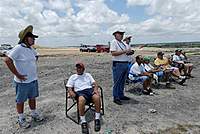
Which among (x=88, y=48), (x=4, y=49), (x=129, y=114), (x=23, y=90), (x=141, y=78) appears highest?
(x=23, y=90)

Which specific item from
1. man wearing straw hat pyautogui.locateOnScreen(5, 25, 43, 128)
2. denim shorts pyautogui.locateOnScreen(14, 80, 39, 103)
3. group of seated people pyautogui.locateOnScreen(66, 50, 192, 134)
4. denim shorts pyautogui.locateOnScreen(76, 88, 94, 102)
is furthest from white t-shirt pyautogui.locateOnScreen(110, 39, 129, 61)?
denim shorts pyautogui.locateOnScreen(14, 80, 39, 103)

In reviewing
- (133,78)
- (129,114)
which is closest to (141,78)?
(133,78)

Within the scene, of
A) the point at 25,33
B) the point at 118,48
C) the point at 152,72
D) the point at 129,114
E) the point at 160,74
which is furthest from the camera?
the point at 160,74

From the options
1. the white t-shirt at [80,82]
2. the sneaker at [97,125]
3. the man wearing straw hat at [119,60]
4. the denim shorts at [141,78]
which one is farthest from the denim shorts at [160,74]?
the sneaker at [97,125]

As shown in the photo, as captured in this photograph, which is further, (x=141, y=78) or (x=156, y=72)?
(x=156, y=72)

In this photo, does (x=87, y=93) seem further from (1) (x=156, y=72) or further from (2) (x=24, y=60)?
(1) (x=156, y=72)

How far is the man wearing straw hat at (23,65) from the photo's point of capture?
560cm

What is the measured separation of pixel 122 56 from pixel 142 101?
1.34 meters

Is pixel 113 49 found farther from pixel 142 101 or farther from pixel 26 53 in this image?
pixel 26 53

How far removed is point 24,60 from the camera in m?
5.71

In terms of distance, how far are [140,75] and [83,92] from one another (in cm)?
284

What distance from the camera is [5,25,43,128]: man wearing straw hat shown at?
18.4 ft

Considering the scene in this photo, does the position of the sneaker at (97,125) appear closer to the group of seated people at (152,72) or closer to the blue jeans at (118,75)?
the blue jeans at (118,75)

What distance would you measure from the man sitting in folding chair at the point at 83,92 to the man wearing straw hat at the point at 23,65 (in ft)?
2.61
